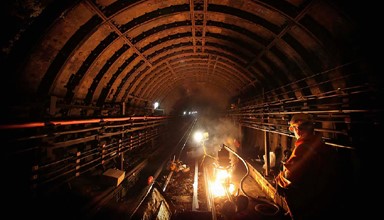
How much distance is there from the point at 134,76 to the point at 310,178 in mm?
9154

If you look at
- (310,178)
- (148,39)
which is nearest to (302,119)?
(310,178)

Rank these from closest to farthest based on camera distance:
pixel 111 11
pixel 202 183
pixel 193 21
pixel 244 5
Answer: pixel 111 11 < pixel 244 5 < pixel 193 21 < pixel 202 183

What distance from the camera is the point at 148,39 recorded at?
7.45 meters

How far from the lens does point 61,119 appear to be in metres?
4.72

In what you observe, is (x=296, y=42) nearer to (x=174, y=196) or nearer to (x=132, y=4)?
(x=132, y=4)

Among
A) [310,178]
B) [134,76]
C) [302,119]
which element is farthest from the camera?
[134,76]

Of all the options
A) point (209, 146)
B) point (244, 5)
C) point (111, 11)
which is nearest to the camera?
point (111, 11)

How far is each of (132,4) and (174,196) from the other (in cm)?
730

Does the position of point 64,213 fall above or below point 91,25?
below

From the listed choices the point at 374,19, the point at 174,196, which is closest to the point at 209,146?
the point at 174,196

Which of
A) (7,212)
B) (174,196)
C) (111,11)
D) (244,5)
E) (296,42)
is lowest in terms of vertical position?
(174,196)

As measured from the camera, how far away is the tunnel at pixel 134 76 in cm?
382

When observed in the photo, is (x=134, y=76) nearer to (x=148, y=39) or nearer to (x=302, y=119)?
(x=148, y=39)

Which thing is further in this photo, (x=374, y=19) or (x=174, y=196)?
(x=174, y=196)
